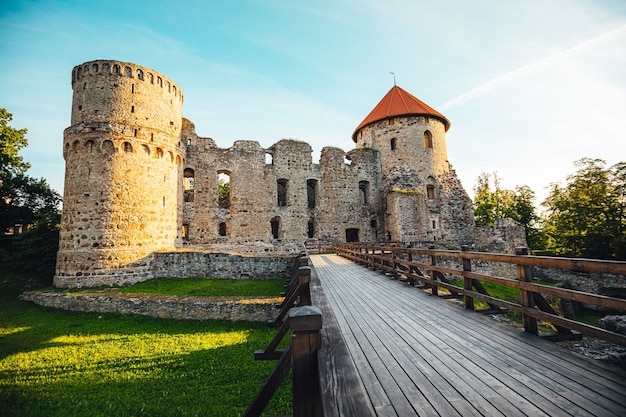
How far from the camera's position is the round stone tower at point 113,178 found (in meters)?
13.0

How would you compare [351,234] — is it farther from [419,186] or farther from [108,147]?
[108,147]

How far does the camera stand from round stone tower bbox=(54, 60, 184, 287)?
13031 mm

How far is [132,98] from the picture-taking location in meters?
14.4

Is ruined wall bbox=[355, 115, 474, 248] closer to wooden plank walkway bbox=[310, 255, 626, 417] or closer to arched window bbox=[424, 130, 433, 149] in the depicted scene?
arched window bbox=[424, 130, 433, 149]

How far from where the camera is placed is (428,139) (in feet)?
73.2

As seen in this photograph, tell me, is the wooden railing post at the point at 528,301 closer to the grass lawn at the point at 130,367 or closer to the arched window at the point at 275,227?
the grass lawn at the point at 130,367

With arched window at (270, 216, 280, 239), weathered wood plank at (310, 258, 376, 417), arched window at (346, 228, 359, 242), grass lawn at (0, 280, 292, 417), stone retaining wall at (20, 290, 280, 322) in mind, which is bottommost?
grass lawn at (0, 280, 292, 417)

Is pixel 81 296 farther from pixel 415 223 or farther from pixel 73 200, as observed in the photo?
pixel 415 223

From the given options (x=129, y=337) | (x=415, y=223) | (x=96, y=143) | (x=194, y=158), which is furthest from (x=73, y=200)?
(x=415, y=223)

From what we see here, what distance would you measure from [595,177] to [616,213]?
3.37m

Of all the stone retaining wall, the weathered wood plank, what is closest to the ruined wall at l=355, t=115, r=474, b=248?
the stone retaining wall

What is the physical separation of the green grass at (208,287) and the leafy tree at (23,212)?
546 cm

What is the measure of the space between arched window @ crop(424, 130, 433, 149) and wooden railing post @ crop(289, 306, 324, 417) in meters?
22.8

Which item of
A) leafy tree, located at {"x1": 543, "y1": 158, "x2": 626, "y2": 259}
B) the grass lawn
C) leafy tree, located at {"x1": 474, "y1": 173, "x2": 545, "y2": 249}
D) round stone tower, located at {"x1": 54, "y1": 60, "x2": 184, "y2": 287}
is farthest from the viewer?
leafy tree, located at {"x1": 474, "y1": 173, "x2": 545, "y2": 249}
